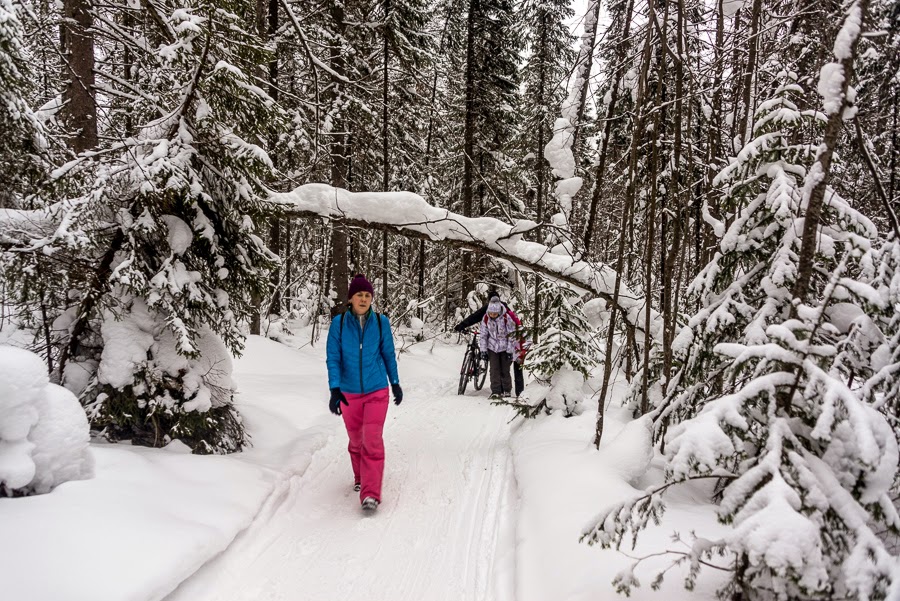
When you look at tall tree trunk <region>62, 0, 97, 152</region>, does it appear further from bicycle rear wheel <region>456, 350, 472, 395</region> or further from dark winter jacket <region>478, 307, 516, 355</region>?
bicycle rear wheel <region>456, 350, 472, 395</region>

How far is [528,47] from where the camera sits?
20.3 metres

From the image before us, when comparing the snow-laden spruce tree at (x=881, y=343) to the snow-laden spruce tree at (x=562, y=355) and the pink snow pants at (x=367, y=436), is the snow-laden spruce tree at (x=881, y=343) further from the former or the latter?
the snow-laden spruce tree at (x=562, y=355)

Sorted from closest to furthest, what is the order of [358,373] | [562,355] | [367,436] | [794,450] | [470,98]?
1. [794,450]
2. [367,436]
3. [358,373]
4. [562,355]
5. [470,98]

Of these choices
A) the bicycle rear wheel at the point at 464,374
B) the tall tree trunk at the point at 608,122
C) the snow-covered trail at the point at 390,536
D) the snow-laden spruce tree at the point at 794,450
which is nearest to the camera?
the snow-laden spruce tree at the point at 794,450

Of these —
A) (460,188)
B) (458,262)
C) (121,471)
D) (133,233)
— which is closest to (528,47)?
(460,188)

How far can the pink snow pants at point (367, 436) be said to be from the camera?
4957mm

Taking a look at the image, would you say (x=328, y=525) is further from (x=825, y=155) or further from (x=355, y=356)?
(x=825, y=155)

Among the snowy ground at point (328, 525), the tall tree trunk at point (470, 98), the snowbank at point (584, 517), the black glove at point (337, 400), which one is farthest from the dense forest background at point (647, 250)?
the tall tree trunk at point (470, 98)

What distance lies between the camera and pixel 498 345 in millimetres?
10297

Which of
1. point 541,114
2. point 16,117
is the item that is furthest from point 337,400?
point 541,114

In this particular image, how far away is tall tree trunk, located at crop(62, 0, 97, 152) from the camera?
576 cm

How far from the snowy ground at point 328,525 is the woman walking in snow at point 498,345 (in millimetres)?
3595

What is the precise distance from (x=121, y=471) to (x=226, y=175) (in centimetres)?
323

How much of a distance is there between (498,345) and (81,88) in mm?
7937
